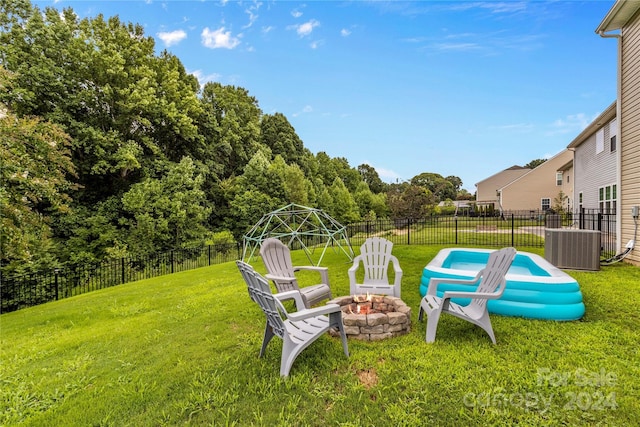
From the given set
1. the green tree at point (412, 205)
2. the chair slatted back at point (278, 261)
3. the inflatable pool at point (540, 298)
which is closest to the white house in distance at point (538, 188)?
the green tree at point (412, 205)

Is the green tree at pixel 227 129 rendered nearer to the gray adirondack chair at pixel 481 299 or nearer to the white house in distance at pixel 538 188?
the gray adirondack chair at pixel 481 299

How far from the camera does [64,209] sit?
893cm

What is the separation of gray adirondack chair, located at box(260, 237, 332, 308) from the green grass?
28.0 inches

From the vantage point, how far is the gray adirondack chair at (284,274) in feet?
15.6

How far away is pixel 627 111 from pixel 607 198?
538 centimetres

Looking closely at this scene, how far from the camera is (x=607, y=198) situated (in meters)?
11.5

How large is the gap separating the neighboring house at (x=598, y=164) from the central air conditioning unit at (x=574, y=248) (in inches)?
156

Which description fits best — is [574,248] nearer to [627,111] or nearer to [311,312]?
[627,111]

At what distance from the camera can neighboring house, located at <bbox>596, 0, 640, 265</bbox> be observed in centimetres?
730

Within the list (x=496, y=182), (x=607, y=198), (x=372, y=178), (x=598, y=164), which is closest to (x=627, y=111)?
(x=607, y=198)

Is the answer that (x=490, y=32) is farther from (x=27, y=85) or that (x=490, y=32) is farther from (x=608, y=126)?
(x=27, y=85)

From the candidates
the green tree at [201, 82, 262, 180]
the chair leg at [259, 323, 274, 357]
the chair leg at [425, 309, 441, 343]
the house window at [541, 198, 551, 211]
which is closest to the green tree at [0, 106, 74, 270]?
the chair leg at [259, 323, 274, 357]

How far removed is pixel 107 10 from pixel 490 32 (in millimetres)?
20179

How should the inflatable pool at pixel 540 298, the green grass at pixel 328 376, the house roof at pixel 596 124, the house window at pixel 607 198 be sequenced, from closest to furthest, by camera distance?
the green grass at pixel 328 376, the inflatable pool at pixel 540 298, the house roof at pixel 596 124, the house window at pixel 607 198
